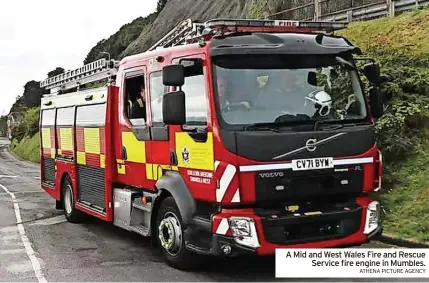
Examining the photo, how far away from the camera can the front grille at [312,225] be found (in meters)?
6.79

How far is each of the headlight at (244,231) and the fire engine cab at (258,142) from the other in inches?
0.4

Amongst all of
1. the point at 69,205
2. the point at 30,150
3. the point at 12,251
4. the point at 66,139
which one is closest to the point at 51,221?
the point at 69,205

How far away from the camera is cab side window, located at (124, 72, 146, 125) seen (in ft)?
28.0

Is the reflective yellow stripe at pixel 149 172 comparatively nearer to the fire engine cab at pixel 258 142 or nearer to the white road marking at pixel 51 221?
the fire engine cab at pixel 258 142

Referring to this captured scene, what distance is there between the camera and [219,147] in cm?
680

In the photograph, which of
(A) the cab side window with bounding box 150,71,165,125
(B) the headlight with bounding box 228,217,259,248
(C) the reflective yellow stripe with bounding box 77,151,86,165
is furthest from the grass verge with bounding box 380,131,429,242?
(C) the reflective yellow stripe with bounding box 77,151,86,165

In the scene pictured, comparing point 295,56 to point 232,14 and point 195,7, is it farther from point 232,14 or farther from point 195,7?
point 195,7

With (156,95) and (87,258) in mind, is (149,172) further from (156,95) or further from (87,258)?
(87,258)

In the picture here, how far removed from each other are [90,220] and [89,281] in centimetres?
468

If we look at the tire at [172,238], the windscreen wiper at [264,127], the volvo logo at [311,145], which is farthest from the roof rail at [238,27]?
the tire at [172,238]

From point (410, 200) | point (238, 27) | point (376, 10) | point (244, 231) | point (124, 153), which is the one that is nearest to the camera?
point (244, 231)

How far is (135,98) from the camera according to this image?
29.0 feet
